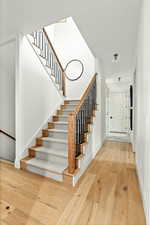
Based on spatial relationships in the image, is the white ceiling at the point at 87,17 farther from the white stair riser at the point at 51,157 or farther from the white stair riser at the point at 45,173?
the white stair riser at the point at 45,173

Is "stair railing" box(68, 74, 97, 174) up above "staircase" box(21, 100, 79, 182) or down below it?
above

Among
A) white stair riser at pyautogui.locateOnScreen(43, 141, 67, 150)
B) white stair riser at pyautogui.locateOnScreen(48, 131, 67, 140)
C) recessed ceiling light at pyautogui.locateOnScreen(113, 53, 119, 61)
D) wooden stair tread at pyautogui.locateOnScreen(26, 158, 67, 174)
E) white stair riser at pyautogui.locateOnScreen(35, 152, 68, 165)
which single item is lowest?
wooden stair tread at pyautogui.locateOnScreen(26, 158, 67, 174)

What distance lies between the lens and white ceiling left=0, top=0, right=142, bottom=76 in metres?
1.64

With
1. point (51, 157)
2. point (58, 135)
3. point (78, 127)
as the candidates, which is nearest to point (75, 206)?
point (51, 157)

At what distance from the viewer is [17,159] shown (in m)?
2.29

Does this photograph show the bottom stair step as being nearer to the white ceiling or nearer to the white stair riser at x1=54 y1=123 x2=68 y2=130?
the white stair riser at x1=54 y1=123 x2=68 y2=130

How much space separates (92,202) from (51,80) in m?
2.82

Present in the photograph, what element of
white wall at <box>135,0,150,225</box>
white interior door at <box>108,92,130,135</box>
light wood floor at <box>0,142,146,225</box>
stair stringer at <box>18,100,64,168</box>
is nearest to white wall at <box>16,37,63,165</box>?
stair stringer at <box>18,100,64,168</box>

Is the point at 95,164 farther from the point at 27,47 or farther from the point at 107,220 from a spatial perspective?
the point at 27,47

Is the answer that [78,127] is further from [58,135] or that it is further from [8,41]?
[8,41]

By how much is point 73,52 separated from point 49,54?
1315 mm

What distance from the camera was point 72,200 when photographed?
4.85 feet

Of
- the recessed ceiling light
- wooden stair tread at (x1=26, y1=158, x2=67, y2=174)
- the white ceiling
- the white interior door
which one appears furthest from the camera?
the white interior door

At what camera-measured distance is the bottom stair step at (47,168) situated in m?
1.89
